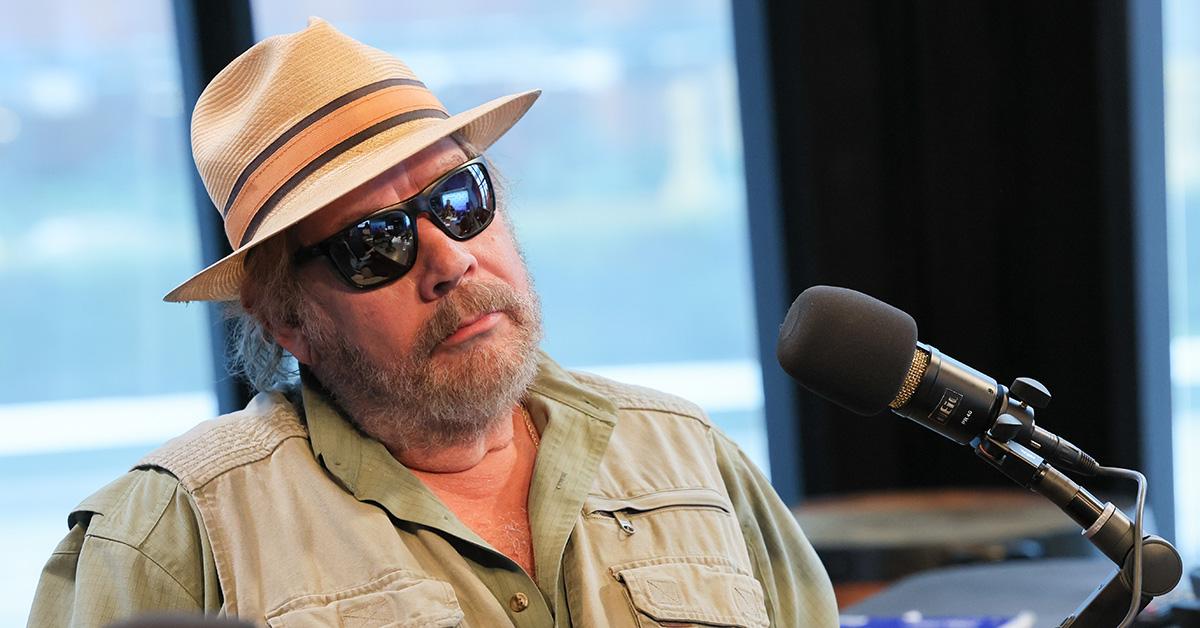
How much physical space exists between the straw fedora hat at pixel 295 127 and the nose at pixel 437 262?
0.10 m

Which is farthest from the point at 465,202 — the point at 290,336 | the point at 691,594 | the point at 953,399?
the point at 953,399

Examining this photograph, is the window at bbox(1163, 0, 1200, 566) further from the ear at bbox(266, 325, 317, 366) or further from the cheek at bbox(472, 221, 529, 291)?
the ear at bbox(266, 325, 317, 366)

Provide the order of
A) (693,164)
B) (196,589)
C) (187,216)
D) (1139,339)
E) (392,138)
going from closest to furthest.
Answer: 1. (196,589)
2. (392,138)
3. (187,216)
4. (1139,339)
5. (693,164)

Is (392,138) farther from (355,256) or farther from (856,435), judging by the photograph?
(856,435)

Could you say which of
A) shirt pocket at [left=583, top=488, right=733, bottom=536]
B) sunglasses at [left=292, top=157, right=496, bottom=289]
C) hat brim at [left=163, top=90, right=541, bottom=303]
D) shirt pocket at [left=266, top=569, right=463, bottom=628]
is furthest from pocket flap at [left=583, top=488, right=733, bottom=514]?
hat brim at [left=163, top=90, right=541, bottom=303]

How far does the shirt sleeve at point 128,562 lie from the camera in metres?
1.44

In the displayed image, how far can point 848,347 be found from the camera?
1263 millimetres

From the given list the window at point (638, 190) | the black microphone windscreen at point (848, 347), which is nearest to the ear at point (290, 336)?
the black microphone windscreen at point (848, 347)

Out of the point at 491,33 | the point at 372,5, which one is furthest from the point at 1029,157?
the point at 372,5

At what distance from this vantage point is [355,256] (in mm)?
1571

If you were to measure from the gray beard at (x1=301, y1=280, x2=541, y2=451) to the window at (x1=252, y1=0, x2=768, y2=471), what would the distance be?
7.30 feet

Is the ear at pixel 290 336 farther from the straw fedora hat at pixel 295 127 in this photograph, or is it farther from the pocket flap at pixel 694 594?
the pocket flap at pixel 694 594

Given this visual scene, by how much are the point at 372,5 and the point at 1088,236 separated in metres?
2.10

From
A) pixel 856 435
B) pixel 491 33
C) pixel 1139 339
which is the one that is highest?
pixel 491 33
